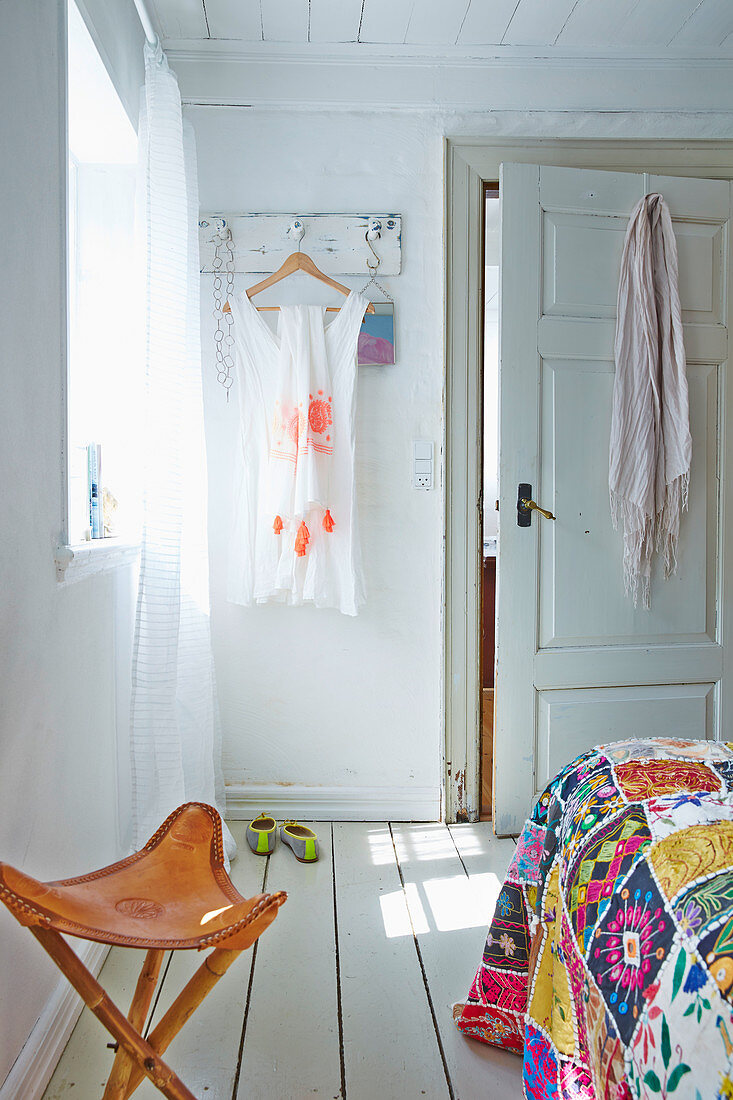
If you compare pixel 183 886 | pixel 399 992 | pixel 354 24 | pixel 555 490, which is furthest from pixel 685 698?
pixel 354 24

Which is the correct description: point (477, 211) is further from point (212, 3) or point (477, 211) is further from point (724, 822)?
point (724, 822)

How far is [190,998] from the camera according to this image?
3.20 ft

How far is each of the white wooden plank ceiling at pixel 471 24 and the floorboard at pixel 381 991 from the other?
94.1 inches

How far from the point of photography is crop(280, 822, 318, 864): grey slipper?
2133mm

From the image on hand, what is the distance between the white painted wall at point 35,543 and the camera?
1.15m

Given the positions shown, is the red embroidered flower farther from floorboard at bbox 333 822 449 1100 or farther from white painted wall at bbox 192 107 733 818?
floorboard at bbox 333 822 449 1100

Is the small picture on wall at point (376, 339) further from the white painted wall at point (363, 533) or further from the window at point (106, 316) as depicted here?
the window at point (106, 316)

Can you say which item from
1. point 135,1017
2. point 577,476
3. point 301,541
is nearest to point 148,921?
point 135,1017

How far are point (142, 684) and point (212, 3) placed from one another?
185 centimetres

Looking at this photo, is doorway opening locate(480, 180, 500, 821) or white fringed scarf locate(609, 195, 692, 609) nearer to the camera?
white fringed scarf locate(609, 195, 692, 609)

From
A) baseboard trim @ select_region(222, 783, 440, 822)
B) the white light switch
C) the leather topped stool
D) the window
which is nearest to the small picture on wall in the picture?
the white light switch

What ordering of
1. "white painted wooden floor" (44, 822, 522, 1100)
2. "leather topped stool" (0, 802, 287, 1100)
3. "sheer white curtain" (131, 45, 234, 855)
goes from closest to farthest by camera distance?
"leather topped stool" (0, 802, 287, 1100) < "white painted wooden floor" (44, 822, 522, 1100) < "sheer white curtain" (131, 45, 234, 855)

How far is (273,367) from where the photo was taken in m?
2.30

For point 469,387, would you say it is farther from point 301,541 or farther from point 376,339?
point 301,541
